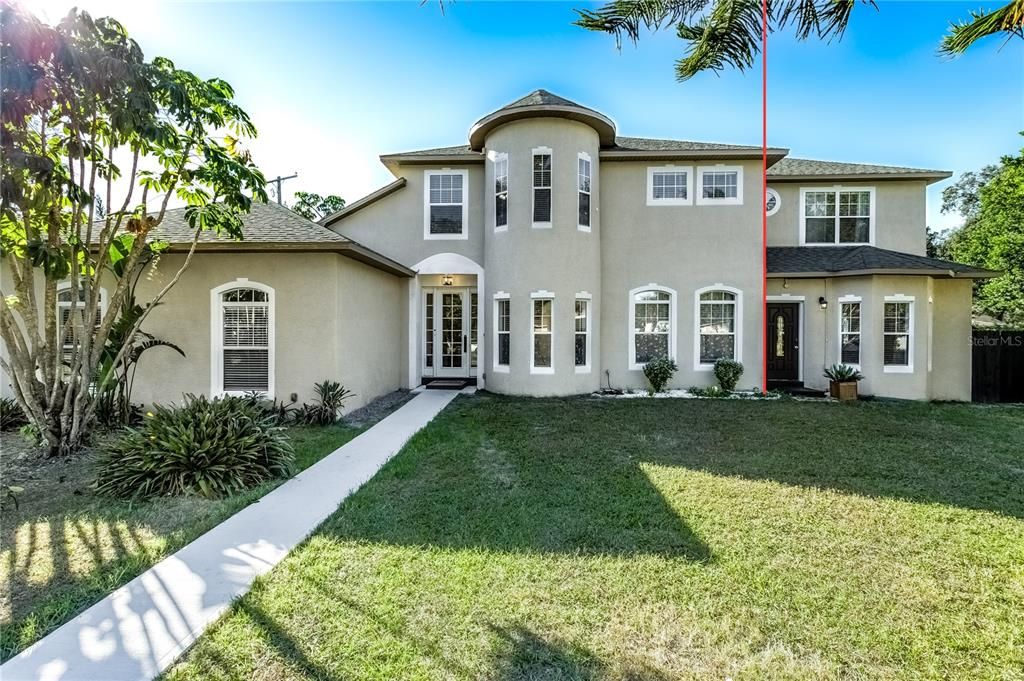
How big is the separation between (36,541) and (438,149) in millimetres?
11779

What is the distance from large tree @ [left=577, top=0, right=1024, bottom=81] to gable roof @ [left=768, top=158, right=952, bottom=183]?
582 cm

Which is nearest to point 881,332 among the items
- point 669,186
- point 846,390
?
point 846,390

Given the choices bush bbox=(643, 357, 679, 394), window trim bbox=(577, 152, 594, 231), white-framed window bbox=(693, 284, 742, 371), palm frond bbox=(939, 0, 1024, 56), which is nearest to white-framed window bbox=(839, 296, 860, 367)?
white-framed window bbox=(693, 284, 742, 371)

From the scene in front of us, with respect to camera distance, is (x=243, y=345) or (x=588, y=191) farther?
(x=588, y=191)

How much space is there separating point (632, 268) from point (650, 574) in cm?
971

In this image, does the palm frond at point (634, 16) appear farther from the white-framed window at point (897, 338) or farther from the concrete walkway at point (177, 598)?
→ the white-framed window at point (897, 338)

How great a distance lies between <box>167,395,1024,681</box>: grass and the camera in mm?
2760

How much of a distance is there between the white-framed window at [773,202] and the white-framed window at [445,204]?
27.5ft

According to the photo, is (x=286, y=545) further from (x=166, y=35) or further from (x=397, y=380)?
(x=397, y=380)

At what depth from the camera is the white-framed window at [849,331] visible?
11.9 meters

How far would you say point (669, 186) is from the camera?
40.4 ft

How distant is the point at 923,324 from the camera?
1153 centimetres

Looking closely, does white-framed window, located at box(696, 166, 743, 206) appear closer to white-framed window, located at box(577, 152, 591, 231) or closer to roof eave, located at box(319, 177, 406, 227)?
white-framed window, located at box(577, 152, 591, 231)

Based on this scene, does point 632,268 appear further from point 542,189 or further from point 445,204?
point 445,204
